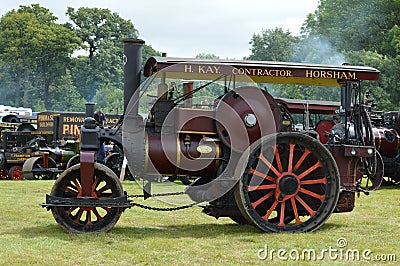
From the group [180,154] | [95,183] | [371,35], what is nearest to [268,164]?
[180,154]

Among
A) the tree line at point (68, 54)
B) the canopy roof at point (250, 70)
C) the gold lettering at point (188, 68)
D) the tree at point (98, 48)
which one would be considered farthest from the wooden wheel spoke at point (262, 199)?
the tree at point (98, 48)

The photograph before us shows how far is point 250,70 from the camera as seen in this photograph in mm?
6641

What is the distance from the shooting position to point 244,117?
6.75 meters

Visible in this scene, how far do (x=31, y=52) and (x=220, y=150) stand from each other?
44732 millimetres

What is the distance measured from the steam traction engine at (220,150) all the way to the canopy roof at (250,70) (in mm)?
11

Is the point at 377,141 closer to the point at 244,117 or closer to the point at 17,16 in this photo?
the point at 244,117

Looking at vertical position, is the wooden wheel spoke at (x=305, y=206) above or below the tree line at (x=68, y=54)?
below

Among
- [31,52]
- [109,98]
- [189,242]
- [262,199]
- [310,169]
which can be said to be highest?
[31,52]

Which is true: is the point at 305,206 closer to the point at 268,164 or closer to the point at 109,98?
the point at 268,164

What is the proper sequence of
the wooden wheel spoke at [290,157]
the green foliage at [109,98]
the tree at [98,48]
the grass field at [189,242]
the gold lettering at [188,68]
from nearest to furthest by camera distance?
the grass field at [189,242] < the gold lettering at [188,68] < the wooden wheel spoke at [290,157] < the green foliage at [109,98] < the tree at [98,48]

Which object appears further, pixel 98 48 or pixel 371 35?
pixel 98 48

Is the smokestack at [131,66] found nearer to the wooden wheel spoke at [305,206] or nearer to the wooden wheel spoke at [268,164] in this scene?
the wooden wheel spoke at [268,164]

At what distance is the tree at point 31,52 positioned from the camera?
1929 inches

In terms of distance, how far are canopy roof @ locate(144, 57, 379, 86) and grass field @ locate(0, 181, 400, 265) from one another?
5.45 feet
